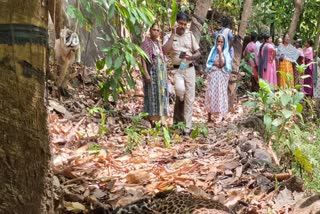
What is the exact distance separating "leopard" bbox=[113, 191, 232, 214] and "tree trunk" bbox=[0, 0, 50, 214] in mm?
1215

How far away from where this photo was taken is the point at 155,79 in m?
7.07

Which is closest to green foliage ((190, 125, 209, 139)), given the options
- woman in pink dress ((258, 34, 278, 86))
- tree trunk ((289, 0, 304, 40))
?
woman in pink dress ((258, 34, 278, 86))

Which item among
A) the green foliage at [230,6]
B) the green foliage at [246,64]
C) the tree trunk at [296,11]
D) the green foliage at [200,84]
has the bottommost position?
the green foliage at [200,84]

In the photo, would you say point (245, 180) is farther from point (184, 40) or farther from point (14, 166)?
point (184, 40)

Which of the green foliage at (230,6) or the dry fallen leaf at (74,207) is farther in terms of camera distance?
the green foliage at (230,6)

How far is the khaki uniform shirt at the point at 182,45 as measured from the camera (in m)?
7.12

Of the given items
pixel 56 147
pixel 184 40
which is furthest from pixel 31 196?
pixel 184 40

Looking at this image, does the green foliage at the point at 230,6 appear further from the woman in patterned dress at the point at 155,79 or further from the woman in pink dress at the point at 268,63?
the woman in patterned dress at the point at 155,79

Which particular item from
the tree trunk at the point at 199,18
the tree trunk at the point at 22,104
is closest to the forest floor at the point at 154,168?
the tree trunk at the point at 22,104

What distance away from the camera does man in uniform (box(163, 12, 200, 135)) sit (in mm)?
7109

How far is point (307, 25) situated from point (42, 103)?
16.1 metres

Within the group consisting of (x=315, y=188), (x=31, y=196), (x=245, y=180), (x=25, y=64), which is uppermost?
(x=25, y=64)

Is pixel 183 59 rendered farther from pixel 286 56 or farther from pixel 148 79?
pixel 286 56

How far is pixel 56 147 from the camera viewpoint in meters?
4.91
